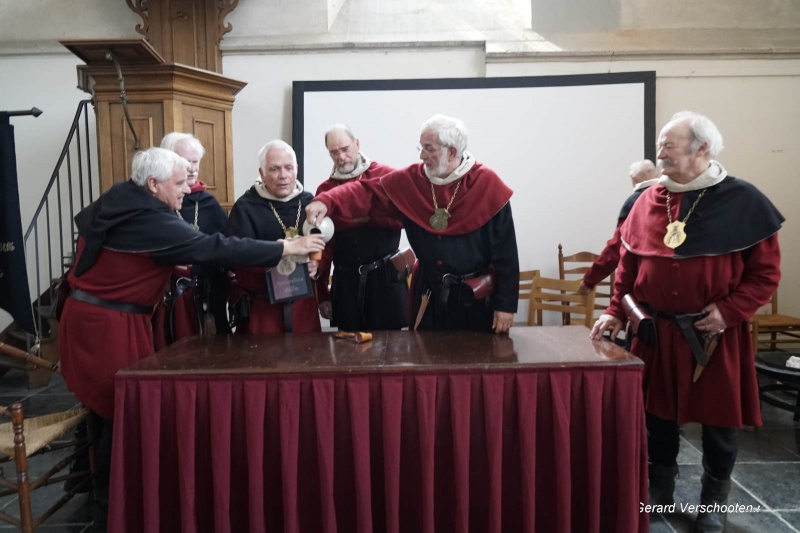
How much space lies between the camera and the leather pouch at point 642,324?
7.39ft

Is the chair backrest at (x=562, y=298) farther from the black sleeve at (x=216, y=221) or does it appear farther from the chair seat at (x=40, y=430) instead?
the chair seat at (x=40, y=430)

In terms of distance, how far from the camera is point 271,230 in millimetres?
2668

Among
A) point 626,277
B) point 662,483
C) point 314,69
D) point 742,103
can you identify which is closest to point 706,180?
point 626,277

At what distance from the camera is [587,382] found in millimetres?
1862

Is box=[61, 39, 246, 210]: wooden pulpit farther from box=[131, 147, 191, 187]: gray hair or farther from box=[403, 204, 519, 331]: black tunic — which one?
box=[403, 204, 519, 331]: black tunic

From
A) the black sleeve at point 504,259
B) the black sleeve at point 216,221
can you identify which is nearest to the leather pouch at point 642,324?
the black sleeve at point 504,259

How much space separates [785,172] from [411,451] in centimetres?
517

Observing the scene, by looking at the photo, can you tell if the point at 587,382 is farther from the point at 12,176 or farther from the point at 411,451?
the point at 12,176

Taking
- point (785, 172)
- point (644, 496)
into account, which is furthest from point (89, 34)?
point (785, 172)

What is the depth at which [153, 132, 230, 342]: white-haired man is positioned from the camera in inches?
105

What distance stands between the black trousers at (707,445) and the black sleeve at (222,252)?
1.66 metres

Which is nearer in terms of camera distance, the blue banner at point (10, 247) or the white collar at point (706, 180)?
the white collar at point (706, 180)

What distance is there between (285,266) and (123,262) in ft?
2.01

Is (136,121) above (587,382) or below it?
above
